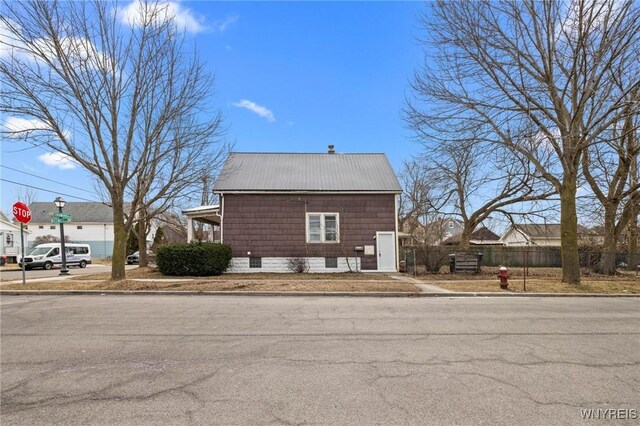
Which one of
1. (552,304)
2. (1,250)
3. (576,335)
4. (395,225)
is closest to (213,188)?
(395,225)

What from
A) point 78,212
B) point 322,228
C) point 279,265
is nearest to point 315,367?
point 279,265

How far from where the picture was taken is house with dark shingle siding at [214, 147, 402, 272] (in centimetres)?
2181

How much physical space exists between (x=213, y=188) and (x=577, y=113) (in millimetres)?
16251

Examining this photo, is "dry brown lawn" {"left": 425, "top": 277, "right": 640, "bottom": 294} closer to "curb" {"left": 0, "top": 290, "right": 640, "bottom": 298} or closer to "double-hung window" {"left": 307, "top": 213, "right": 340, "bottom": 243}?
"curb" {"left": 0, "top": 290, "right": 640, "bottom": 298}

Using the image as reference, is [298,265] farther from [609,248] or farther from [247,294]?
[609,248]

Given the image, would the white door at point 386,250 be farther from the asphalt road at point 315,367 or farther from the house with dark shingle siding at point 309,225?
the asphalt road at point 315,367

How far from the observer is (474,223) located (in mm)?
33062

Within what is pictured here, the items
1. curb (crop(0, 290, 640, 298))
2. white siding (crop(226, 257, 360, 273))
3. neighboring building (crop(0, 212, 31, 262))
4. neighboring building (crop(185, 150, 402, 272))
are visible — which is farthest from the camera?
neighboring building (crop(0, 212, 31, 262))

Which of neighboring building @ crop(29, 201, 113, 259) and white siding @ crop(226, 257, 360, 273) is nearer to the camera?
white siding @ crop(226, 257, 360, 273)

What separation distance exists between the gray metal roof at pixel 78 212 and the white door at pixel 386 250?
43922 millimetres

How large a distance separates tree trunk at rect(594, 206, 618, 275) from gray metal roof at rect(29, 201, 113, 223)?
52.8 meters

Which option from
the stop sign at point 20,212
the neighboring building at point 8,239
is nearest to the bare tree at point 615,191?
the stop sign at point 20,212

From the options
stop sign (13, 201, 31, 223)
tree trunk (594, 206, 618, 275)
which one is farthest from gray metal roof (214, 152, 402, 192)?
tree trunk (594, 206, 618, 275)

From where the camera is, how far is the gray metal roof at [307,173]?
22.3 m
